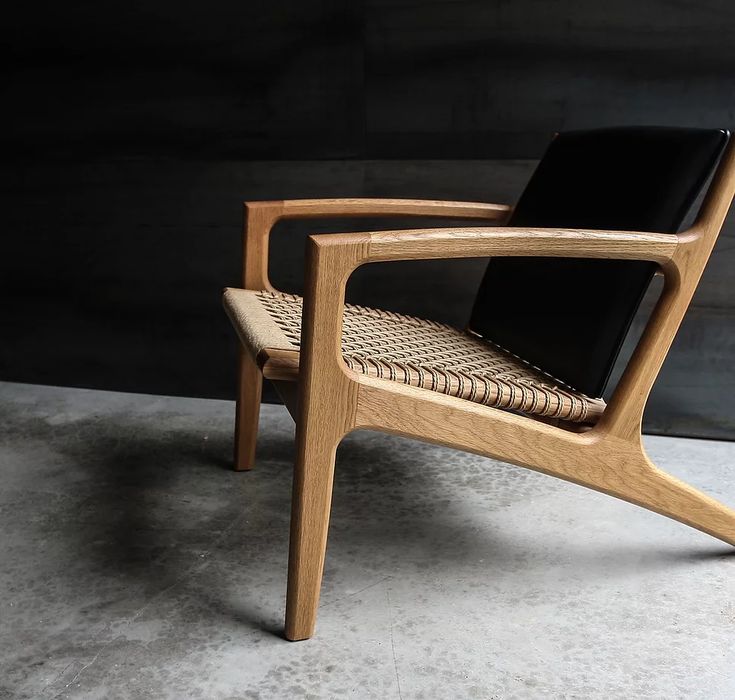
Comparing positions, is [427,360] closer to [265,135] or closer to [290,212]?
[290,212]

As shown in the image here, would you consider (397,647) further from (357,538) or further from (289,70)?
(289,70)

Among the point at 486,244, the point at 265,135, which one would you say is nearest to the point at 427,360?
the point at 486,244

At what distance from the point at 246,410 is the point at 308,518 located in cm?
63

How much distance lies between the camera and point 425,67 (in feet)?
6.43

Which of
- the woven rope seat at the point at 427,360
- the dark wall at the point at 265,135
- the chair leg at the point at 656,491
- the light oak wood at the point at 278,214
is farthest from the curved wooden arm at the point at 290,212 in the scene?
the chair leg at the point at 656,491

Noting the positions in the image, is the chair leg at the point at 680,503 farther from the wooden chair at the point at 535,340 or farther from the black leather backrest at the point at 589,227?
the black leather backrest at the point at 589,227

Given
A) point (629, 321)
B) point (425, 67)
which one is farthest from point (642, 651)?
point (425, 67)

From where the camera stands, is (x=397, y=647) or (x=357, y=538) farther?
(x=357, y=538)

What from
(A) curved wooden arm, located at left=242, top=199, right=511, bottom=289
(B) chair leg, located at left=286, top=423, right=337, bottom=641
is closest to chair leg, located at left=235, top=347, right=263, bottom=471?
(A) curved wooden arm, located at left=242, top=199, right=511, bottom=289

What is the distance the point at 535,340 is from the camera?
1423mm

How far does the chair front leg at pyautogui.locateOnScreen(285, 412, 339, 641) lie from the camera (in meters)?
1.08

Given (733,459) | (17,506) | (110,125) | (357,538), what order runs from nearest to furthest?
(357,538) < (17,506) < (733,459) < (110,125)

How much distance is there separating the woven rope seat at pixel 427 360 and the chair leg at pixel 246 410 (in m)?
0.19

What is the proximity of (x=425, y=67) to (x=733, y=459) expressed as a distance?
3.79 ft
